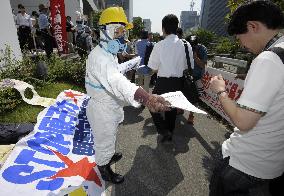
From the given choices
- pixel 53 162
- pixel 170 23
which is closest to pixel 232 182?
pixel 53 162

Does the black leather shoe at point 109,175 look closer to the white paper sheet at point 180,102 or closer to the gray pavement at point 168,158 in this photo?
the gray pavement at point 168,158

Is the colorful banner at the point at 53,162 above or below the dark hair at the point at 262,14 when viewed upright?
below

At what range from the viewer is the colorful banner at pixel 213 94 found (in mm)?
5895

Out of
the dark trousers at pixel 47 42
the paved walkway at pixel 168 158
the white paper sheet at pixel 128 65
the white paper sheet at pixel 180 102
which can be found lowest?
the paved walkway at pixel 168 158

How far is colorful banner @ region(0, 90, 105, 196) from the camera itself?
3.10m

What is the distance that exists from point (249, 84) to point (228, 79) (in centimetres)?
511

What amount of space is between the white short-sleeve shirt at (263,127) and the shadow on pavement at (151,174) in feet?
6.19

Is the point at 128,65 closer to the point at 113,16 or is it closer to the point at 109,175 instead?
the point at 113,16

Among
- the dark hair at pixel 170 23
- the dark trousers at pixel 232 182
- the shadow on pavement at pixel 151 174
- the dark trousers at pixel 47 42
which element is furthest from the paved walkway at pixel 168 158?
the dark trousers at pixel 47 42

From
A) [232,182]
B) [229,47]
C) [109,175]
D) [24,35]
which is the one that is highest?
[232,182]

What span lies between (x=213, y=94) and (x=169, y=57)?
10.7 feet

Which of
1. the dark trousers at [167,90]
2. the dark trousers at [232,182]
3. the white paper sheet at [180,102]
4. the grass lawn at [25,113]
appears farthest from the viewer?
the grass lawn at [25,113]

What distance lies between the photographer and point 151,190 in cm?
362

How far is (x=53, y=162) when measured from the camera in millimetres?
3635
